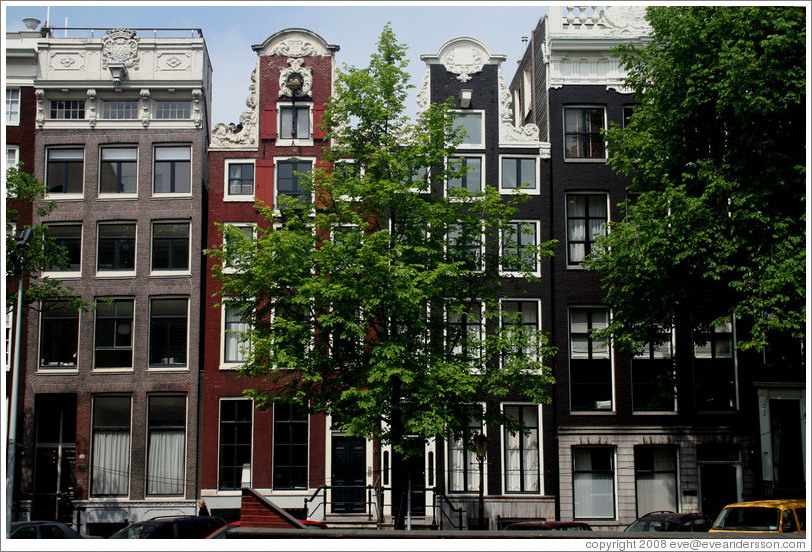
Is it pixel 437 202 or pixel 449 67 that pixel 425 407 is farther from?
pixel 449 67

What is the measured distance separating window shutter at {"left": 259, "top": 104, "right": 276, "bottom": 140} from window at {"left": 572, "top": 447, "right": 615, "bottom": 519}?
1668 cm

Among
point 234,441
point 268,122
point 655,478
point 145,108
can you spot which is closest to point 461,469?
point 655,478

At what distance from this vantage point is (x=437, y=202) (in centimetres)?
2633

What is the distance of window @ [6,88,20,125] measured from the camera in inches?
1380

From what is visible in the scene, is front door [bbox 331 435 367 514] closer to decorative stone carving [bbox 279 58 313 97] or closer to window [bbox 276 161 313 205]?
window [bbox 276 161 313 205]

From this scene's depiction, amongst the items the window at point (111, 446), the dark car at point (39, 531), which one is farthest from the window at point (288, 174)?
the dark car at point (39, 531)

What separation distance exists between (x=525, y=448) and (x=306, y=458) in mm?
8072

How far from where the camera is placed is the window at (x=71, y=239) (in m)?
34.0

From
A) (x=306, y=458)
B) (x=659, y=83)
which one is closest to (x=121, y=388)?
(x=306, y=458)

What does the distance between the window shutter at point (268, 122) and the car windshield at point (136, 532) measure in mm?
16297

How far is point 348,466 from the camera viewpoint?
32688 millimetres

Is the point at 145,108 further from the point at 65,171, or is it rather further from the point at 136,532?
the point at 136,532

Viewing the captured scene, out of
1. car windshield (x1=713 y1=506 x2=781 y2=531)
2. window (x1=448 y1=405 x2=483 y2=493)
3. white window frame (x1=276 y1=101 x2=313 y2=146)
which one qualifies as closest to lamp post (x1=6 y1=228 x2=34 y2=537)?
white window frame (x1=276 y1=101 x2=313 y2=146)

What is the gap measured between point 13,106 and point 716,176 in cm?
2664
